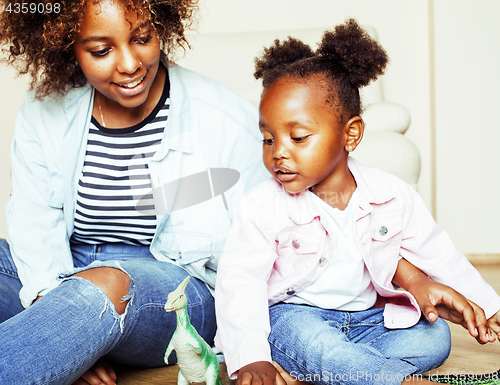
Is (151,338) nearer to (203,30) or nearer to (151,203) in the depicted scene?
(151,203)

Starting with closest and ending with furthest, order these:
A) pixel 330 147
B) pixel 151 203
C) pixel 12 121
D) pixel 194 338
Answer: pixel 194 338, pixel 330 147, pixel 151 203, pixel 12 121

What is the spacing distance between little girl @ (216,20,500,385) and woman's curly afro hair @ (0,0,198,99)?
268 millimetres

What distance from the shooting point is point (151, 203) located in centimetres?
113

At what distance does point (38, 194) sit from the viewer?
1183 millimetres

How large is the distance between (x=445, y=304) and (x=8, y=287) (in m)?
0.96

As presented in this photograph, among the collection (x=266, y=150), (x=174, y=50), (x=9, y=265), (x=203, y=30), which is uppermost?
(x=203, y=30)

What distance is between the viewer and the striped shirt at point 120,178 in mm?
1136

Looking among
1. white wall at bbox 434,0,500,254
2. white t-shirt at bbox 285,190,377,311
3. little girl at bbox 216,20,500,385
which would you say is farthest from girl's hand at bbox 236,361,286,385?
white wall at bbox 434,0,500,254

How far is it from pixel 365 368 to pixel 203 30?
6.60 ft

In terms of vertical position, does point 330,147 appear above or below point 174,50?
below

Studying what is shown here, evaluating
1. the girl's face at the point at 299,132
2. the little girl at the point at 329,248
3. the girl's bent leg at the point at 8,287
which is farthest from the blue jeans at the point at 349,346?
the girl's bent leg at the point at 8,287

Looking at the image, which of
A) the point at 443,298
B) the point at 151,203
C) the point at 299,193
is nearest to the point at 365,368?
the point at 443,298

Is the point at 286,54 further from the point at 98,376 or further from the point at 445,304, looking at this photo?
the point at 98,376

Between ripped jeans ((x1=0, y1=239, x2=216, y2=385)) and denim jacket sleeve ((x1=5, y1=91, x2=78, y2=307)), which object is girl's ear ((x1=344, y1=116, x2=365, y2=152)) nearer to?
ripped jeans ((x1=0, y1=239, x2=216, y2=385))
